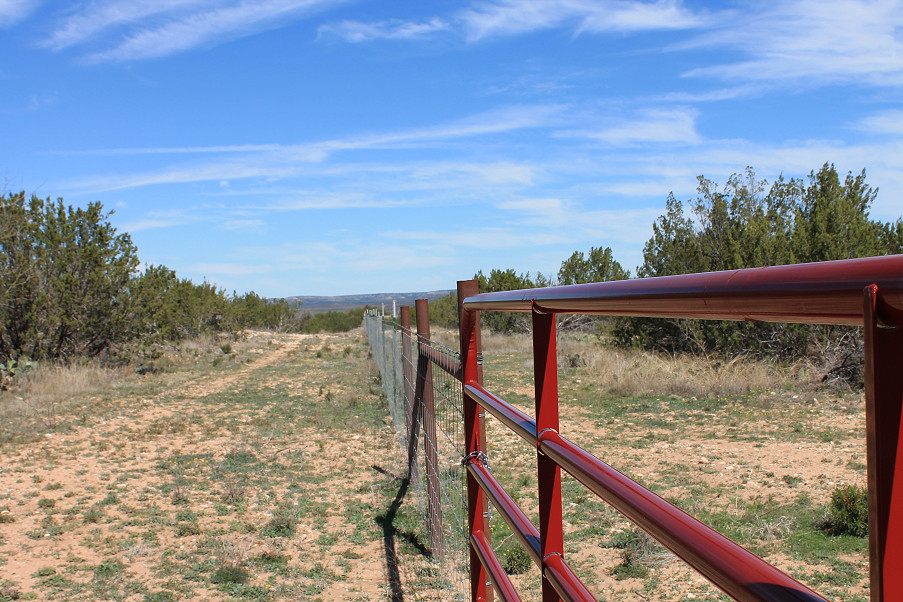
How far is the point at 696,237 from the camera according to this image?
16.4m

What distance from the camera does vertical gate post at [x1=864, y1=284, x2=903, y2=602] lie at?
52cm

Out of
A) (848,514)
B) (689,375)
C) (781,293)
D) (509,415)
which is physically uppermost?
(781,293)

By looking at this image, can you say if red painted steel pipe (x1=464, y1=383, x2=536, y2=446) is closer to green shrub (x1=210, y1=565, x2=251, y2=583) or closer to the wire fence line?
the wire fence line

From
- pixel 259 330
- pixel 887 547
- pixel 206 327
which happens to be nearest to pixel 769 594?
pixel 887 547

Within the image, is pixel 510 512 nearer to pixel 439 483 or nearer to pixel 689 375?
pixel 439 483

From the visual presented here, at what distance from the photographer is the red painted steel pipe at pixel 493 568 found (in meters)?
1.92

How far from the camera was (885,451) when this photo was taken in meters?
0.53

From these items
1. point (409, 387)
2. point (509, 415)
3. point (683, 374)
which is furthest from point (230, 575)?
point (683, 374)

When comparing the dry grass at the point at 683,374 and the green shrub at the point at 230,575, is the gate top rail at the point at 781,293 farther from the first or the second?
the dry grass at the point at 683,374

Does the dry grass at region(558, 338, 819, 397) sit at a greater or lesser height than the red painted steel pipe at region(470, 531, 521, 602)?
lesser

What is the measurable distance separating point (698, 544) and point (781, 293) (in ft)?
1.05

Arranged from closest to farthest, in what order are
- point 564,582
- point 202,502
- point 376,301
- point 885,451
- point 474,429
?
point 885,451 → point 564,582 → point 474,429 → point 202,502 → point 376,301

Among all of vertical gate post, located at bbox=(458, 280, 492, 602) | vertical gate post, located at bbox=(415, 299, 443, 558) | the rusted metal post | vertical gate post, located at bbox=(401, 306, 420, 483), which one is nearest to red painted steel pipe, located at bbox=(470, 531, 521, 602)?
vertical gate post, located at bbox=(458, 280, 492, 602)

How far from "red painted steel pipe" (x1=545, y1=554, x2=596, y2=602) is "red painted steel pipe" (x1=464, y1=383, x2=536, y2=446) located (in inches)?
10.1
